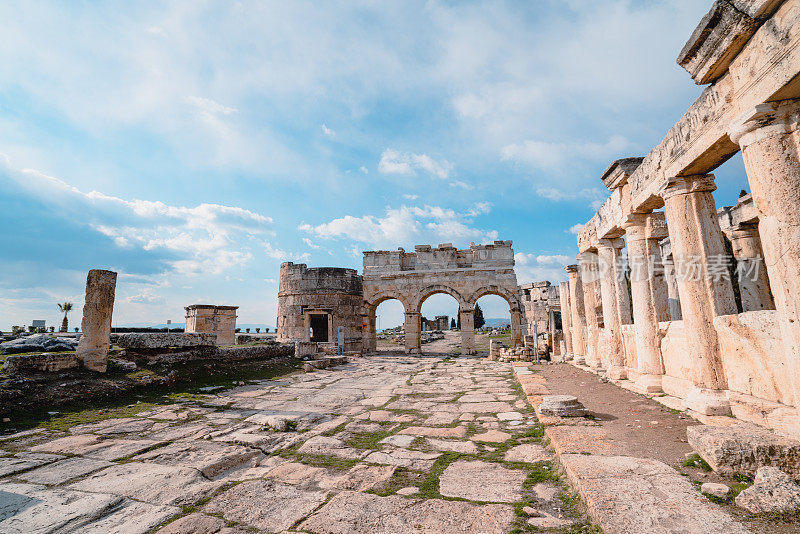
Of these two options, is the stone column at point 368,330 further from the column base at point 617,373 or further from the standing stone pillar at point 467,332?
the column base at point 617,373

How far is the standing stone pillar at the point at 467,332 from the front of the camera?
18.2m

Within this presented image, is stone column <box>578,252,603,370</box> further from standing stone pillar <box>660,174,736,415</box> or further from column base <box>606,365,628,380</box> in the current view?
standing stone pillar <box>660,174,736,415</box>

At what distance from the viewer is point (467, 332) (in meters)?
18.6

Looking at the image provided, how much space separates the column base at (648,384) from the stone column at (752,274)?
13.2 ft

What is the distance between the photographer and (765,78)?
3461mm

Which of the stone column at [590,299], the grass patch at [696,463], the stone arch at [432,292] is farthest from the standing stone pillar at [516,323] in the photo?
the grass patch at [696,463]

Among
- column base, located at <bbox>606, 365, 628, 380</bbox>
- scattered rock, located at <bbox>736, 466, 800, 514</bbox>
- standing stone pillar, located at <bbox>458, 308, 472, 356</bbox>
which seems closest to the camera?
scattered rock, located at <bbox>736, 466, 800, 514</bbox>

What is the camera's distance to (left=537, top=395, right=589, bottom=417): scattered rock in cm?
439

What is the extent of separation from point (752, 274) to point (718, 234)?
4.89 meters

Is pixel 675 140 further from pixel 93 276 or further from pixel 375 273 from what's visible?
pixel 375 273

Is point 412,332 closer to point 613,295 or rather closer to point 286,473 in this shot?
point 613,295

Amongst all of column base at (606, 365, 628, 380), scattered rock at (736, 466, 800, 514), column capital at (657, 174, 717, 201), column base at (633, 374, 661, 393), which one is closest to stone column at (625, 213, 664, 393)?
column base at (633, 374, 661, 393)

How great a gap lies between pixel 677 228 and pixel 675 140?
49.1 inches

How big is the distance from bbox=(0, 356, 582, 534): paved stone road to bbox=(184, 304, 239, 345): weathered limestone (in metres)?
13.9
